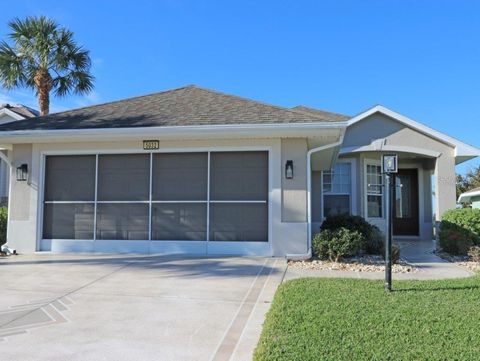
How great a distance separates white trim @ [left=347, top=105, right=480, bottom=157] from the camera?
46.9ft

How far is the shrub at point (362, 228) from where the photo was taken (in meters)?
9.88

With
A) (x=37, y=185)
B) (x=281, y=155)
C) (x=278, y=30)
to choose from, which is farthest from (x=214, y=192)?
(x=278, y=30)

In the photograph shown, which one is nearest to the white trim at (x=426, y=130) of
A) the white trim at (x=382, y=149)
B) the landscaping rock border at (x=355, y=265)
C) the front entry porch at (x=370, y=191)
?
the white trim at (x=382, y=149)

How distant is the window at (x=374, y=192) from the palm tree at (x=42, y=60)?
12.5m

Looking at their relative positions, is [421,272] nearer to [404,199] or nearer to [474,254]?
[474,254]

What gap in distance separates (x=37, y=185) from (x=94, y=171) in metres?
1.54

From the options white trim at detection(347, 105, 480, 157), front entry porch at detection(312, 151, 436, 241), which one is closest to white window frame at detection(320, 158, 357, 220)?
front entry porch at detection(312, 151, 436, 241)

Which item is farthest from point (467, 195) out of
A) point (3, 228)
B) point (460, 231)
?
point (3, 228)

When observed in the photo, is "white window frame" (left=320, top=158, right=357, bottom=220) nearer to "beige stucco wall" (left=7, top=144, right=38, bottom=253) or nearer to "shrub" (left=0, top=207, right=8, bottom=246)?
"beige stucco wall" (left=7, top=144, right=38, bottom=253)

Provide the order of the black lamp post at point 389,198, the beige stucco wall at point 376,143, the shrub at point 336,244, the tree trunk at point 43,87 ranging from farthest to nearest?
the tree trunk at point 43,87 → the beige stucco wall at point 376,143 → the shrub at point 336,244 → the black lamp post at point 389,198

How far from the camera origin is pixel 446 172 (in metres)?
14.1

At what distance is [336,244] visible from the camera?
9.20m

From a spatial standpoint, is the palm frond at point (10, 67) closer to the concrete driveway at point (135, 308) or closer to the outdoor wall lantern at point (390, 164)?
the concrete driveway at point (135, 308)

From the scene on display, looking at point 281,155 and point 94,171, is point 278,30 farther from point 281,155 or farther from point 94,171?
point 94,171
